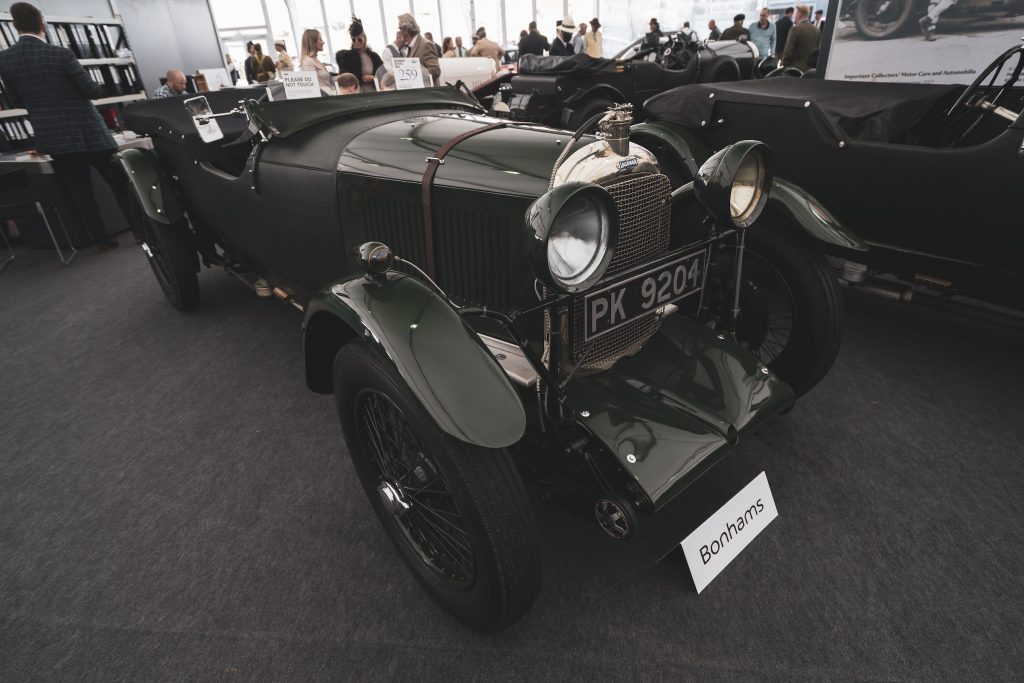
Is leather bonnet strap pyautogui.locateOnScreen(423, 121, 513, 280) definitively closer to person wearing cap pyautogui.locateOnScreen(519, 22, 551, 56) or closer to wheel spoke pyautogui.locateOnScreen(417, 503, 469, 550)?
wheel spoke pyautogui.locateOnScreen(417, 503, 469, 550)

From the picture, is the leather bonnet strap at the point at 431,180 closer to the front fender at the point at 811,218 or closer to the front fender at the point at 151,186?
the front fender at the point at 811,218

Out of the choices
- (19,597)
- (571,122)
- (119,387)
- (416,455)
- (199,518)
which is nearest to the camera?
(416,455)

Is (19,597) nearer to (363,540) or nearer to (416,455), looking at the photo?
(363,540)

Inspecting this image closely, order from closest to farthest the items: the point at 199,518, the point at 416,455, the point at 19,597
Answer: the point at 416,455 < the point at 19,597 < the point at 199,518

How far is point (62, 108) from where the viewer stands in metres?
4.18

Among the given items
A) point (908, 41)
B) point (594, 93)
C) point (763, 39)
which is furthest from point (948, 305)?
point (763, 39)

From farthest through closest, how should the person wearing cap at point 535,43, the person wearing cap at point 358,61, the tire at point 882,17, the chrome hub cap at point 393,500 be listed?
1. the person wearing cap at point 535,43
2. the person wearing cap at point 358,61
3. the tire at point 882,17
4. the chrome hub cap at point 393,500

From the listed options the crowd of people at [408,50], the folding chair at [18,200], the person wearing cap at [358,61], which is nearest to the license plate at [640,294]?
the crowd of people at [408,50]

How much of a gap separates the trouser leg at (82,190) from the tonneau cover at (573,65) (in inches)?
179

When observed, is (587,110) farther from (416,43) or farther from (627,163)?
(627,163)

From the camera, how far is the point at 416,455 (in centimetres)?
137

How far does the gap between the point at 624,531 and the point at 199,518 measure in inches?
55.1

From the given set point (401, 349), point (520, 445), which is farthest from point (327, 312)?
point (520, 445)

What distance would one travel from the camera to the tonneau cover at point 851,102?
8.18ft
